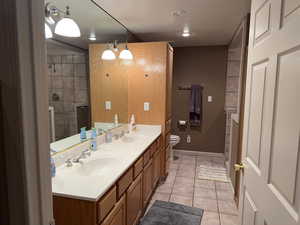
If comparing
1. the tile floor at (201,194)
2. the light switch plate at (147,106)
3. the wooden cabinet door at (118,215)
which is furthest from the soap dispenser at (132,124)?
the wooden cabinet door at (118,215)

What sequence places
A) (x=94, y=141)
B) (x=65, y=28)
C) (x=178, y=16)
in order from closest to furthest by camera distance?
(x=65, y=28)
(x=94, y=141)
(x=178, y=16)

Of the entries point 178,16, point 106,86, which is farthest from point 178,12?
point 106,86

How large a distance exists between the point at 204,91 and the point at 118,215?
3.32 m

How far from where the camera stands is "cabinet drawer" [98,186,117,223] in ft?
4.08

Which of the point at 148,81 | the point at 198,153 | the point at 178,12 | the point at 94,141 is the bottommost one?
the point at 198,153

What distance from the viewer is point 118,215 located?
4.98 feet

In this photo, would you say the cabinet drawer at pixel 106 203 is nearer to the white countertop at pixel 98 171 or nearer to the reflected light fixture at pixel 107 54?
the white countertop at pixel 98 171

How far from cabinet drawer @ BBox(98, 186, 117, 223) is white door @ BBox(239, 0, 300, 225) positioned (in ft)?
2.97

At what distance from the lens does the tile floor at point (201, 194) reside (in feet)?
7.68

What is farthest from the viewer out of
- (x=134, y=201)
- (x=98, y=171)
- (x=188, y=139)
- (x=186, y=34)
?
(x=188, y=139)

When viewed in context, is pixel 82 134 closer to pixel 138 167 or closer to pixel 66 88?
pixel 66 88

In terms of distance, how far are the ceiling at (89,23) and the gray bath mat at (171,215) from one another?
2050 mm

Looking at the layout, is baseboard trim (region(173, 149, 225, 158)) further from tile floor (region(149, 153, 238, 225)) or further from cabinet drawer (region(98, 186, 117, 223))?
cabinet drawer (region(98, 186, 117, 223))

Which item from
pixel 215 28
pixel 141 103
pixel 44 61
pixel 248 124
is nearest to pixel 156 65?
pixel 141 103
